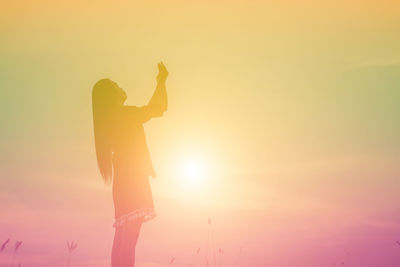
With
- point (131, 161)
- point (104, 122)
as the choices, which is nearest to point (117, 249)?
point (131, 161)

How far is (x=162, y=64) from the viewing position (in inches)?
368

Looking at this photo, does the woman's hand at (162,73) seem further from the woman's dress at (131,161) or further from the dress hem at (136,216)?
the dress hem at (136,216)

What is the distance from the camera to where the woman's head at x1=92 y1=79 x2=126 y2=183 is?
9469 mm

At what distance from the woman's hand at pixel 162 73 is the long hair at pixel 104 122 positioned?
0.82m

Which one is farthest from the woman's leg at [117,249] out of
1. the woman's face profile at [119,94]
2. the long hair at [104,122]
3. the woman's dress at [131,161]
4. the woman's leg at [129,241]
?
the woman's face profile at [119,94]

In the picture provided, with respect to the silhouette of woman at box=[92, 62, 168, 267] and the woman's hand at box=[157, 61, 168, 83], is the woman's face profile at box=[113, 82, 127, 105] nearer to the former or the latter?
the silhouette of woman at box=[92, 62, 168, 267]

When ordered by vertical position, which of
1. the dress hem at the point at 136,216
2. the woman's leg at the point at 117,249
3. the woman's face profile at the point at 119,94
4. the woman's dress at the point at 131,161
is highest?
the woman's face profile at the point at 119,94

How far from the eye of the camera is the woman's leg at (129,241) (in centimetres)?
880

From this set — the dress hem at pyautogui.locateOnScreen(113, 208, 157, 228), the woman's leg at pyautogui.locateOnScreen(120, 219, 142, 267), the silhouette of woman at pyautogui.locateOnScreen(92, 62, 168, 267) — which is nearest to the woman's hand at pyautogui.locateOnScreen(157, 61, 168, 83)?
the silhouette of woman at pyautogui.locateOnScreen(92, 62, 168, 267)

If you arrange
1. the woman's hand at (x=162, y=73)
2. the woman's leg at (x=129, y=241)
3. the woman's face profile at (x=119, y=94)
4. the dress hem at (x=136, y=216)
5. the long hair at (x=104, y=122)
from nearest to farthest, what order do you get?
the woman's leg at (x=129, y=241)
the dress hem at (x=136, y=216)
the woman's hand at (x=162, y=73)
the long hair at (x=104, y=122)
the woman's face profile at (x=119, y=94)

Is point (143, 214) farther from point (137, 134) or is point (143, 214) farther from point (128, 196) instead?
point (137, 134)

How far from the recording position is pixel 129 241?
888 centimetres

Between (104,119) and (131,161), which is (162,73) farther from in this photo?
(131,161)

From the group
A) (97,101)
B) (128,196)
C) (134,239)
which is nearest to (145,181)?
(128,196)
